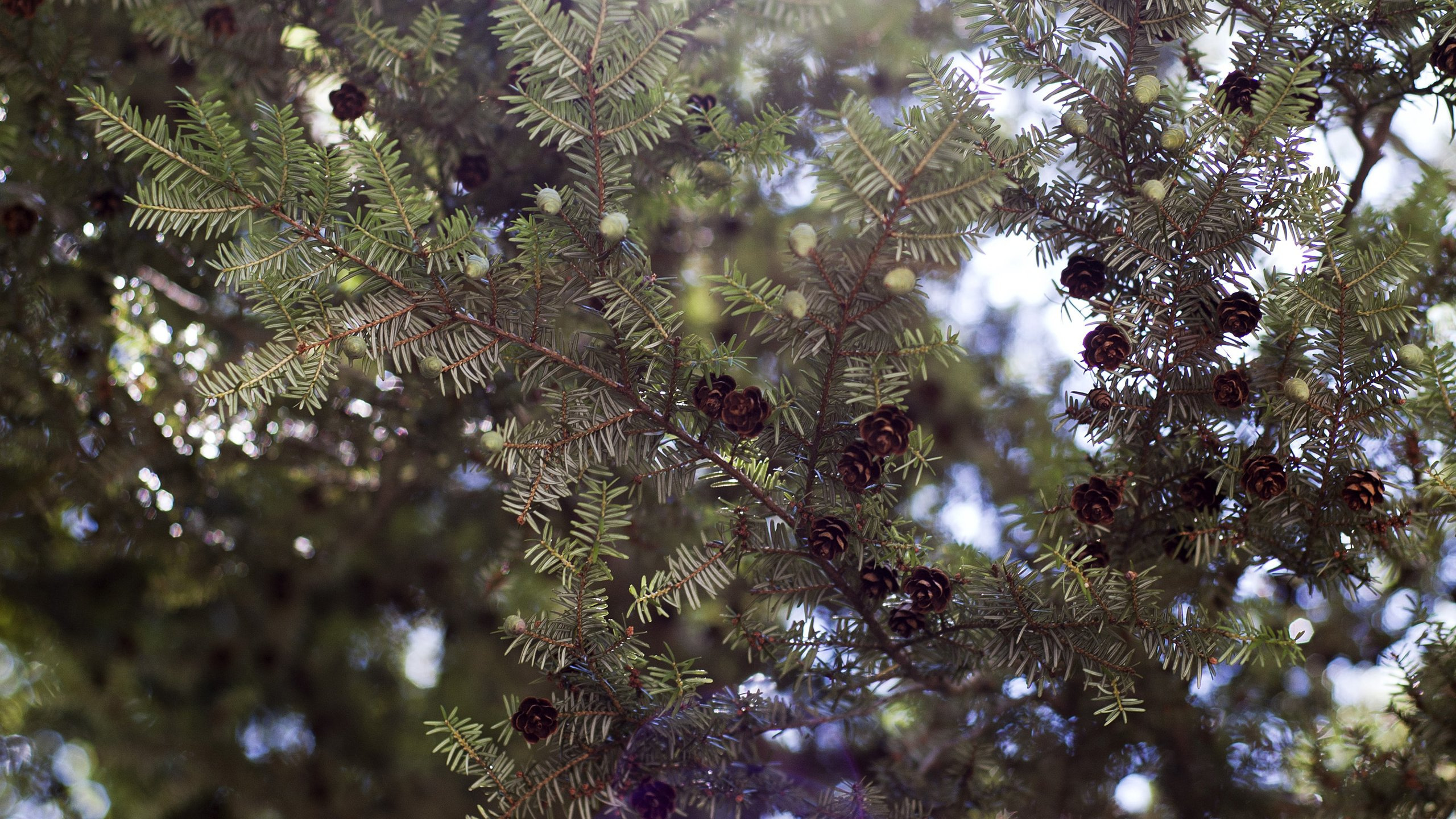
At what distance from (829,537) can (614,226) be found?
16.1 inches

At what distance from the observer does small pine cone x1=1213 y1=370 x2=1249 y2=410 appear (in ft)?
3.08

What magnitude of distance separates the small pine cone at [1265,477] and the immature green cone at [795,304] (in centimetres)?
56

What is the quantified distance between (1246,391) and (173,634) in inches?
97.6

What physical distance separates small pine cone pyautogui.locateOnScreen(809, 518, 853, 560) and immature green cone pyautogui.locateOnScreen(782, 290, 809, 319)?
245 millimetres

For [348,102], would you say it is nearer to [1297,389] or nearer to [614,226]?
[614,226]

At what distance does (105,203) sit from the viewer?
1.49 metres

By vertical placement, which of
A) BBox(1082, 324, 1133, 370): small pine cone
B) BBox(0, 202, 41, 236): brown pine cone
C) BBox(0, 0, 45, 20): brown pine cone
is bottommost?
BBox(0, 202, 41, 236): brown pine cone

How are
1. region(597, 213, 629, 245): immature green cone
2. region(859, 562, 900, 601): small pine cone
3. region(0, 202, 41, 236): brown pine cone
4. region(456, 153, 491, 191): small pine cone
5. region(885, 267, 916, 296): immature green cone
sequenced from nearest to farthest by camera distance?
1. region(885, 267, 916, 296): immature green cone
2. region(597, 213, 629, 245): immature green cone
3. region(859, 562, 900, 601): small pine cone
4. region(456, 153, 491, 191): small pine cone
5. region(0, 202, 41, 236): brown pine cone

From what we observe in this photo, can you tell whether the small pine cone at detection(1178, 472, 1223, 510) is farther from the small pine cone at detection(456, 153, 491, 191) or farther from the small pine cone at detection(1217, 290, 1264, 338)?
the small pine cone at detection(456, 153, 491, 191)

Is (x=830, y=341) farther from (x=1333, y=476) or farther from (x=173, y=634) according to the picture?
(x=173, y=634)

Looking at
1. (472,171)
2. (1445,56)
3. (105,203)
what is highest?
(1445,56)

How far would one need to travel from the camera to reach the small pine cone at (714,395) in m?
0.92

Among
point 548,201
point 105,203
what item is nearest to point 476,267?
point 548,201

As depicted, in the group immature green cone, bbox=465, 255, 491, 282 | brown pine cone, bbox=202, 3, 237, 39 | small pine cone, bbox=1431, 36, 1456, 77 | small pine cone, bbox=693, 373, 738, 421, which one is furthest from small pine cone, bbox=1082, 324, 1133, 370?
brown pine cone, bbox=202, 3, 237, 39
